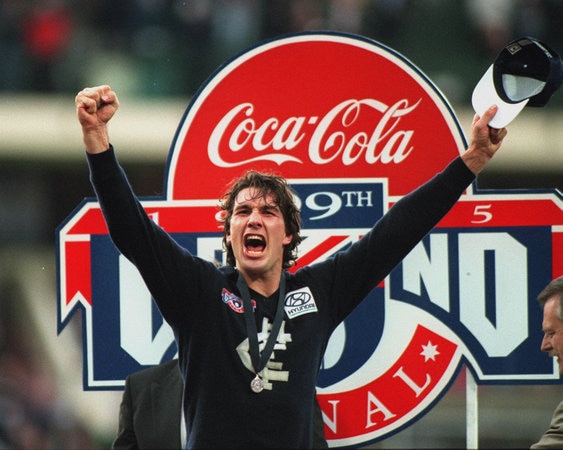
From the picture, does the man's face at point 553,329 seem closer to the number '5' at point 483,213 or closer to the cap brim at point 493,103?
the number '5' at point 483,213

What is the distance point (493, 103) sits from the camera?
8.17 ft

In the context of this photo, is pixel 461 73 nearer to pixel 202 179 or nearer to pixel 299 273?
pixel 202 179

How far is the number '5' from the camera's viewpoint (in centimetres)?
337

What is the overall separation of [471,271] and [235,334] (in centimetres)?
138

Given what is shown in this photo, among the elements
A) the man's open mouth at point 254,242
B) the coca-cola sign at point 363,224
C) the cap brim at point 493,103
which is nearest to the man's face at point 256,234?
the man's open mouth at point 254,242

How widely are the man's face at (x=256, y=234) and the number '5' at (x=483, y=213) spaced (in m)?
1.05

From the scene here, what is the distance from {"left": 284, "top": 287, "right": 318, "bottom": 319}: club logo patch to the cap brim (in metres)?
0.68

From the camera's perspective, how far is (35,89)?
5.95 metres

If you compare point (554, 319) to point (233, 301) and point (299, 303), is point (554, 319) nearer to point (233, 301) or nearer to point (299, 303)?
point (299, 303)

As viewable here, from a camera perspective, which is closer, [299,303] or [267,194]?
[299,303]

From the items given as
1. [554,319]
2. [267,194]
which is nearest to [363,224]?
[554,319]

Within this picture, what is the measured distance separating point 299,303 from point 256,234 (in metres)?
0.25

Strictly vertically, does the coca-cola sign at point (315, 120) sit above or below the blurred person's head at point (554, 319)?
above

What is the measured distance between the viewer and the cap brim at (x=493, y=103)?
2.45m
